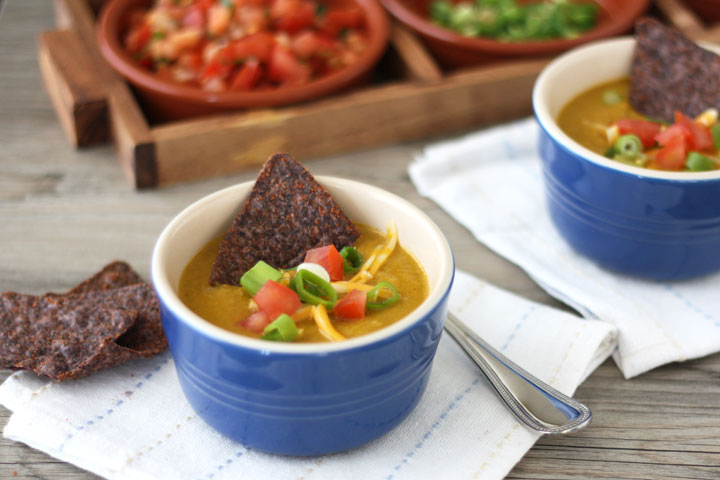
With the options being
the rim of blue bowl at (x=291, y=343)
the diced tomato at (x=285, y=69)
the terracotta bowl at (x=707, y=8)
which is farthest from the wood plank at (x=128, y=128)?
the terracotta bowl at (x=707, y=8)

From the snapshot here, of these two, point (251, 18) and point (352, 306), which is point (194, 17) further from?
point (352, 306)

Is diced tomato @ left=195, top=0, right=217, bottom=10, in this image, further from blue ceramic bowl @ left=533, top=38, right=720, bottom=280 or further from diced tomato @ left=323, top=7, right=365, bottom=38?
blue ceramic bowl @ left=533, top=38, right=720, bottom=280

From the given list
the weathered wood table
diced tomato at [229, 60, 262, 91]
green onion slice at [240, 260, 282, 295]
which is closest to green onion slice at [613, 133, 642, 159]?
the weathered wood table

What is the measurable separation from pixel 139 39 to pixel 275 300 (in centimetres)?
152

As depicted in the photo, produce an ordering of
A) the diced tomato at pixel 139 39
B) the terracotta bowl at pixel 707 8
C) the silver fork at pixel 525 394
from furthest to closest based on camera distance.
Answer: the terracotta bowl at pixel 707 8 → the diced tomato at pixel 139 39 → the silver fork at pixel 525 394

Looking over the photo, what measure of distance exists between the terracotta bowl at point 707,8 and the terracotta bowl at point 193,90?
51.0 inches

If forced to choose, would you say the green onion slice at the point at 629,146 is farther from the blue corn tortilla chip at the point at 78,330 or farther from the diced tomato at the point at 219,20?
the diced tomato at the point at 219,20

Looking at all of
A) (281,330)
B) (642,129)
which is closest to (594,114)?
(642,129)

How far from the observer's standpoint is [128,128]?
7.95ft

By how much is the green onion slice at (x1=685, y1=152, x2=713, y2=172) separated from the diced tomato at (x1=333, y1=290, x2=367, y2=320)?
95 centimetres

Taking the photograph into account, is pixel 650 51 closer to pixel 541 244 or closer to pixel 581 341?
pixel 541 244

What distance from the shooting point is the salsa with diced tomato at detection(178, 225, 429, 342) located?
1583 mm

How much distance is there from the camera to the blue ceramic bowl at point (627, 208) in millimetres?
1986

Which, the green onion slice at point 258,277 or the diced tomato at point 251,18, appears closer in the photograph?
the green onion slice at point 258,277
